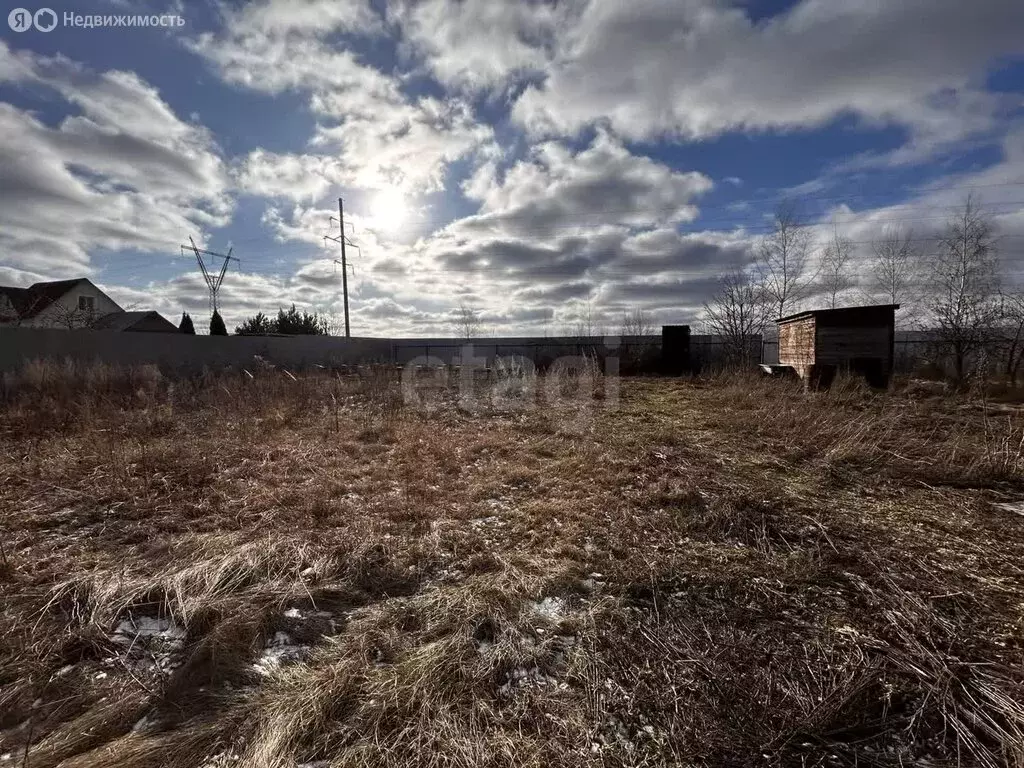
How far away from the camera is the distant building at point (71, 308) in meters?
22.9

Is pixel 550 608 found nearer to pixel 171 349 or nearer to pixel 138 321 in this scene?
pixel 171 349

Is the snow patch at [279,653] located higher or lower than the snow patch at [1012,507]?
lower

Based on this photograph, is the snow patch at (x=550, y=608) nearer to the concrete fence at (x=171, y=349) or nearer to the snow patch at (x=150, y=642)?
the snow patch at (x=150, y=642)

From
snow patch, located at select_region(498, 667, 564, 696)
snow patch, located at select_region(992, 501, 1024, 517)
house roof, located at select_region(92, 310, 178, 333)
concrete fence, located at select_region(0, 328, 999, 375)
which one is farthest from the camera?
house roof, located at select_region(92, 310, 178, 333)

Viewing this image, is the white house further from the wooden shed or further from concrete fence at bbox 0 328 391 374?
the wooden shed

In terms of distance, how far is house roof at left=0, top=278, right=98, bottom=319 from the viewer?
79.8 feet

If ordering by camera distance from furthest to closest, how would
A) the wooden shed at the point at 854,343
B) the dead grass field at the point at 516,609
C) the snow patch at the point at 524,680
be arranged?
1. the wooden shed at the point at 854,343
2. the snow patch at the point at 524,680
3. the dead grass field at the point at 516,609

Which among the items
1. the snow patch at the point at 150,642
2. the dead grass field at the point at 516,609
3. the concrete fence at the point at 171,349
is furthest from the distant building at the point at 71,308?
the snow patch at the point at 150,642

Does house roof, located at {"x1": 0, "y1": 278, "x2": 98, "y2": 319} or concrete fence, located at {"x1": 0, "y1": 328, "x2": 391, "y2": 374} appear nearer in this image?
concrete fence, located at {"x1": 0, "y1": 328, "x2": 391, "y2": 374}

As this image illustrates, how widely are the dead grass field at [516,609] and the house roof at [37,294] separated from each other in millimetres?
28969

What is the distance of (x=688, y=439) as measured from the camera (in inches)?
223

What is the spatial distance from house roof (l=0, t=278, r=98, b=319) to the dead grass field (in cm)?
2897

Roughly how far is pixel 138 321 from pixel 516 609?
37.6 metres

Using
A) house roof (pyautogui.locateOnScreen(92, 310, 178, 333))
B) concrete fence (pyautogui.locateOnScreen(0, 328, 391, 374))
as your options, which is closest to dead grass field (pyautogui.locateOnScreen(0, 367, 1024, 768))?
concrete fence (pyautogui.locateOnScreen(0, 328, 391, 374))
